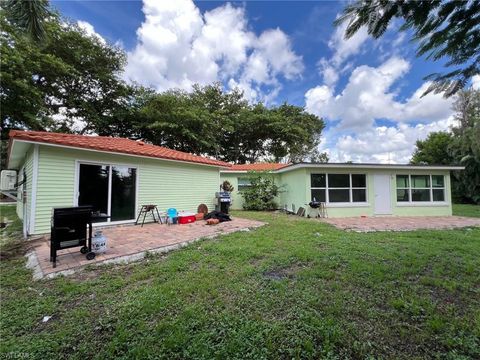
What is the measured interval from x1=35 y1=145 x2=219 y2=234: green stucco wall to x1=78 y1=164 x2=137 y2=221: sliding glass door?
207 millimetres

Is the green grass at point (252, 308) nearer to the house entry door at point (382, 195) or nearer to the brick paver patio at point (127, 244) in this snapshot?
the brick paver patio at point (127, 244)

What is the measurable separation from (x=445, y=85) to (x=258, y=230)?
5.84 m

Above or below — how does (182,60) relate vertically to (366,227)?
above

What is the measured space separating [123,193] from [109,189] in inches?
19.2

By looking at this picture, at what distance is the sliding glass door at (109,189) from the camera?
6680 mm

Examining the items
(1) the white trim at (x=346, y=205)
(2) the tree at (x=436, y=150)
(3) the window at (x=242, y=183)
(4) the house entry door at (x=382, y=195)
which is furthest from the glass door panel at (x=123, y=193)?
(2) the tree at (x=436, y=150)

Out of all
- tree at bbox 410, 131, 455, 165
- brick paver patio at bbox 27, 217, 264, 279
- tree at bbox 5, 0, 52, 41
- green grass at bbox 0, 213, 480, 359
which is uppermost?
tree at bbox 410, 131, 455, 165

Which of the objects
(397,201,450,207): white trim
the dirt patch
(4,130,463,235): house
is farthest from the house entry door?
the dirt patch

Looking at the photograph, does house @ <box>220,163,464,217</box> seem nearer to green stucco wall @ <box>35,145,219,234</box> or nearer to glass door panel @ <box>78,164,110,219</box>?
green stucco wall @ <box>35,145,219,234</box>

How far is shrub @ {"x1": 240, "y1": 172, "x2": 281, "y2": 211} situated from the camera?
1385 centimetres

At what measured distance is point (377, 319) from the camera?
245 cm

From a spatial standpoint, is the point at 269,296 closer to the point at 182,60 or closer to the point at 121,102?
the point at 182,60

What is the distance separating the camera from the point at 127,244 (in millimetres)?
5215

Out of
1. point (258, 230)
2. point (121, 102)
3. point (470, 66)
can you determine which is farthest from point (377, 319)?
point (121, 102)
